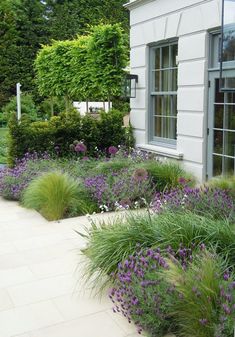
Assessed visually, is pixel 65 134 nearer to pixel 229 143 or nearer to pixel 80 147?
pixel 80 147

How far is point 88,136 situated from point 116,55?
7.65 ft

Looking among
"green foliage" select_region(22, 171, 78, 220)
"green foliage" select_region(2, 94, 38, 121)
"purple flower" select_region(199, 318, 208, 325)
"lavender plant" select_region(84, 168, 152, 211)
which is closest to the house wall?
"lavender plant" select_region(84, 168, 152, 211)

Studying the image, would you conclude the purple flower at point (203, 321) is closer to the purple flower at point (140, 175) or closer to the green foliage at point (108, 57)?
the purple flower at point (140, 175)

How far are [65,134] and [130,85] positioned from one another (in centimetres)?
182

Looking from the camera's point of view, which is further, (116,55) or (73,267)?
(116,55)

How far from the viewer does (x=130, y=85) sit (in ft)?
32.9

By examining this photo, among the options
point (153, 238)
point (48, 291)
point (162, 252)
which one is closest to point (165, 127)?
point (153, 238)

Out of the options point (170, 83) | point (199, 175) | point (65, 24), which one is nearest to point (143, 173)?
point (199, 175)

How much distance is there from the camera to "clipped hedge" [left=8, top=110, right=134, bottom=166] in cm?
956

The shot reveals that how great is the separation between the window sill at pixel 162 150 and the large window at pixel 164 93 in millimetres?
230

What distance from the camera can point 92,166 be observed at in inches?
342

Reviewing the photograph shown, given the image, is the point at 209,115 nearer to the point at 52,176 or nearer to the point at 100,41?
the point at 52,176

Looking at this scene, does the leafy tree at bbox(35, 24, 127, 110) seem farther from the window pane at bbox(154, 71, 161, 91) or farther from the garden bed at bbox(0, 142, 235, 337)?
the garden bed at bbox(0, 142, 235, 337)

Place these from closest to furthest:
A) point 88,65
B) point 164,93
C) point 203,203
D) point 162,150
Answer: point 203,203, point 162,150, point 164,93, point 88,65
